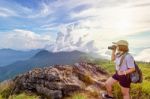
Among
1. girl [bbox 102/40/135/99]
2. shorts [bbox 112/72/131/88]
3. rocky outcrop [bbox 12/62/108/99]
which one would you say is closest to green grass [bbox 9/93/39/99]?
rocky outcrop [bbox 12/62/108/99]

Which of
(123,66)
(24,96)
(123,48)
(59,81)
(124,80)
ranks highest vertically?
(123,48)

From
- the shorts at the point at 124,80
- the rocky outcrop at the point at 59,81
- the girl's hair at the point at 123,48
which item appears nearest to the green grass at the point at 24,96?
the rocky outcrop at the point at 59,81

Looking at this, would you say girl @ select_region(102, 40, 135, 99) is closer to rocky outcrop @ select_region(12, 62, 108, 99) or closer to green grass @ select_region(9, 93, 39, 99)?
rocky outcrop @ select_region(12, 62, 108, 99)

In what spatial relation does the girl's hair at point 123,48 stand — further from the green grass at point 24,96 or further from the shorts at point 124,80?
the green grass at point 24,96

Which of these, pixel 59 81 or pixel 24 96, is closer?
pixel 24 96

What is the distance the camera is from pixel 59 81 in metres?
20.8

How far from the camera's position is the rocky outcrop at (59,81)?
67.7 ft

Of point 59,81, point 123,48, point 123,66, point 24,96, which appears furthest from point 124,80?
point 24,96

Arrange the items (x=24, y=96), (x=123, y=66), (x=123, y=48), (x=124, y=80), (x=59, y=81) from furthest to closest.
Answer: (x=59, y=81), (x=24, y=96), (x=123, y=48), (x=124, y=80), (x=123, y=66)

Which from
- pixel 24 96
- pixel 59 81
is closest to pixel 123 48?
pixel 59 81

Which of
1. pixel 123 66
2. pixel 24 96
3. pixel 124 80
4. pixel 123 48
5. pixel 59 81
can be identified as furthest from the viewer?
pixel 59 81

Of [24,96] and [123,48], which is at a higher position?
[123,48]

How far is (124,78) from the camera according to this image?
1584cm

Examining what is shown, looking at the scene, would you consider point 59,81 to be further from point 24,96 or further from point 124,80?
point 124,80
